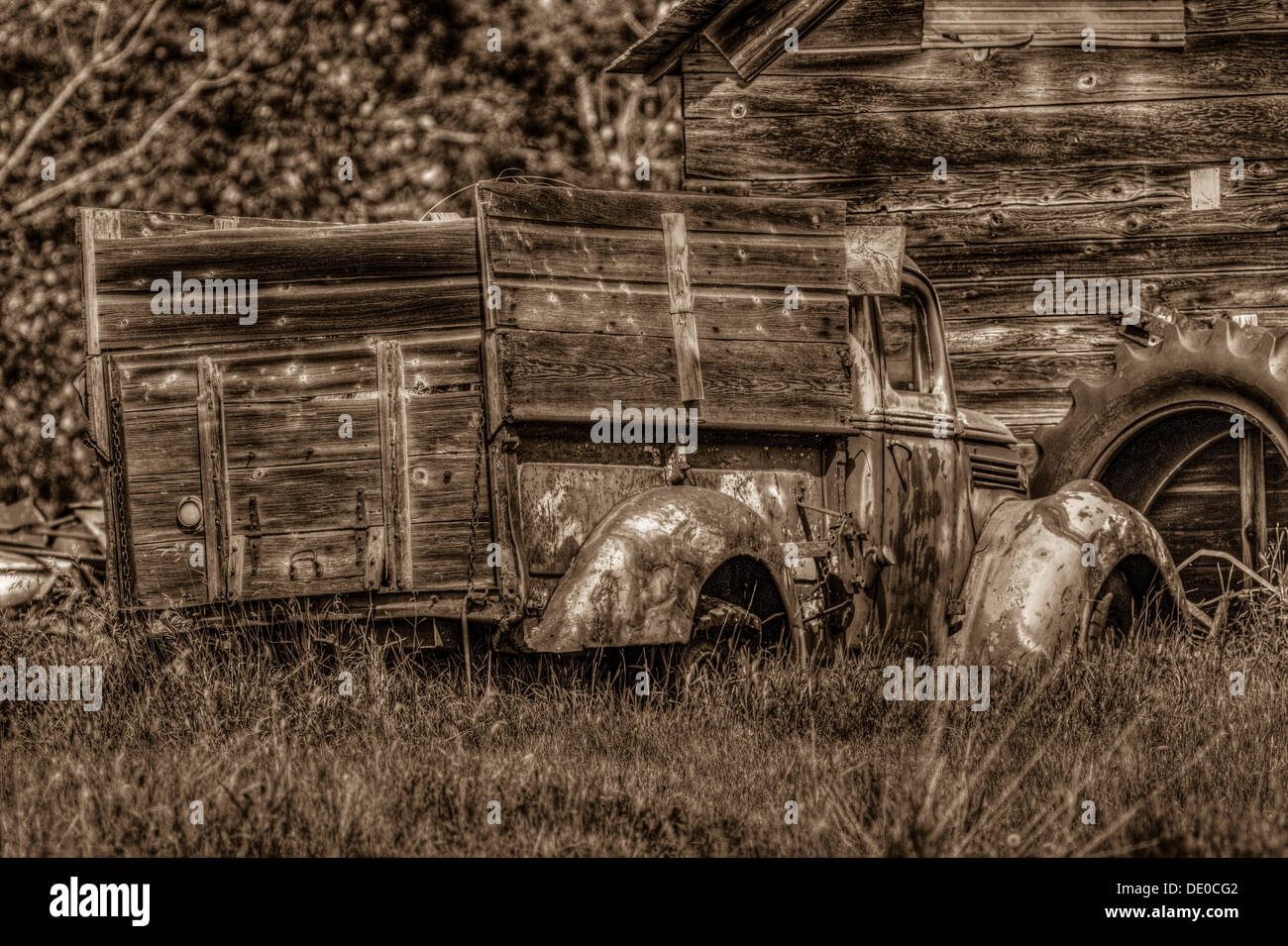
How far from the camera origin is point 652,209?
595 cm

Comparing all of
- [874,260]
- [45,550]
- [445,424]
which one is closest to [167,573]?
[445,424]

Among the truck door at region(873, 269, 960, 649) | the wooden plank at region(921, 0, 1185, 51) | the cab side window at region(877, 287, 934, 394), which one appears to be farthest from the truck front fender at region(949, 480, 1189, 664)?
the wooden plank at region(921, 0, 1185, 51)

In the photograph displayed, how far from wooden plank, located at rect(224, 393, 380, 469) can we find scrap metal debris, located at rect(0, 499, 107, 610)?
220 cm

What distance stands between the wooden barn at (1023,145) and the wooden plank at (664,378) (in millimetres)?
3164

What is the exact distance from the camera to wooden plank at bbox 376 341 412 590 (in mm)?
5480

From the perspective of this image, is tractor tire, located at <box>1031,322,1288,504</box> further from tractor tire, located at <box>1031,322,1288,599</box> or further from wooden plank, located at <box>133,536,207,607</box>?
wooden plank, located at <box>133,536,207,607</box>

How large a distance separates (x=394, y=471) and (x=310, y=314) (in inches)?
24.5

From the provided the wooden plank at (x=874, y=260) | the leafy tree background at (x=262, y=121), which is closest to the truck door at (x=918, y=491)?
the wooden plank at (x=874, y=260)

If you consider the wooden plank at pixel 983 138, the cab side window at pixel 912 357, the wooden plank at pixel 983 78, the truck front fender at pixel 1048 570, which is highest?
the wooden plank at pixel 983 78

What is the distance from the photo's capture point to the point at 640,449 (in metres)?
5.88

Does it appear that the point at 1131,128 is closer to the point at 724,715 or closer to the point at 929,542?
the point at 929,542

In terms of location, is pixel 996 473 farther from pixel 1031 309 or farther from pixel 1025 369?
pixel 1031 309

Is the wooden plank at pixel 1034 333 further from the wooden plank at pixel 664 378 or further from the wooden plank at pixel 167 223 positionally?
the wooden plank at pixel 167 223

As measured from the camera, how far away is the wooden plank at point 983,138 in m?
9.18
